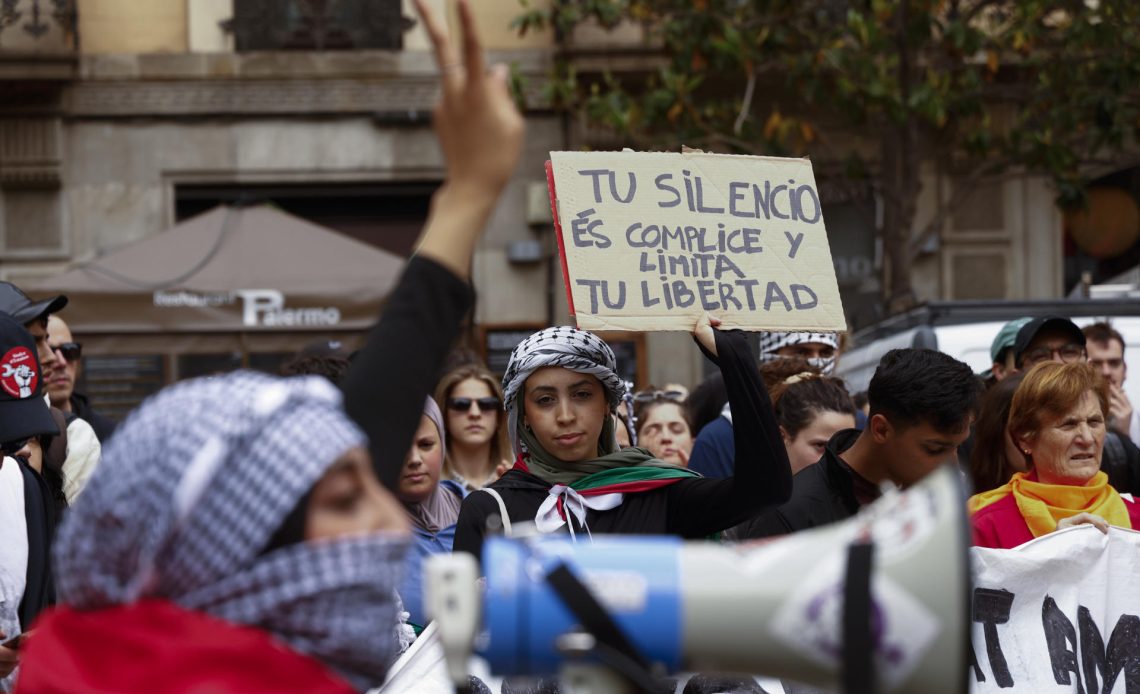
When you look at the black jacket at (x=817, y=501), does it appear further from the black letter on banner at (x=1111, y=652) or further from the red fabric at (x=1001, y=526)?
the black letter on banner at (x=1111, y=652)

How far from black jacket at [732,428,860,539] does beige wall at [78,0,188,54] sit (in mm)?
11918

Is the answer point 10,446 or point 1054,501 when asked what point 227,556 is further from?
point 1054,501

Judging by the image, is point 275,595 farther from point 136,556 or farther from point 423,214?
point 423,214

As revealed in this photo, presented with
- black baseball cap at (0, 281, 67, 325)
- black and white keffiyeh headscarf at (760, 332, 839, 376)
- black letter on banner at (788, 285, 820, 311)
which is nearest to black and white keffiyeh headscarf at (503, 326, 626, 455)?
black letter on banner at (788, 285, 820, 311)

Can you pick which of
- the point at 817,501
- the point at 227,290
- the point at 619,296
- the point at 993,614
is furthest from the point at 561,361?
the point at 227,290

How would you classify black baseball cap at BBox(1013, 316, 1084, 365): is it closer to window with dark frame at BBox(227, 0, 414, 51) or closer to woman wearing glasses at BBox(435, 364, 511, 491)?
woman wearing glasses at BBox(435, 364, 511, 491)

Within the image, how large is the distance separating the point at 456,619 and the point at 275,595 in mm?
193

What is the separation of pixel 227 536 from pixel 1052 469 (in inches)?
124

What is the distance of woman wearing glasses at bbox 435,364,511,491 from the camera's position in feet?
20.1

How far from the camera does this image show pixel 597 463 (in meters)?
3.94

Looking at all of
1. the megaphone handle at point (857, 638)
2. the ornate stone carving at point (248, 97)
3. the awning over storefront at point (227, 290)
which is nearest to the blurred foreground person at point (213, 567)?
the megaphone handle at point (857, 638)

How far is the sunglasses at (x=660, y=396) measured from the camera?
7.56 meters

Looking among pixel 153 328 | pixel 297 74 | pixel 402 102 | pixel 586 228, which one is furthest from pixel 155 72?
pixel 586 228

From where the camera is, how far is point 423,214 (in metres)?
15.6
